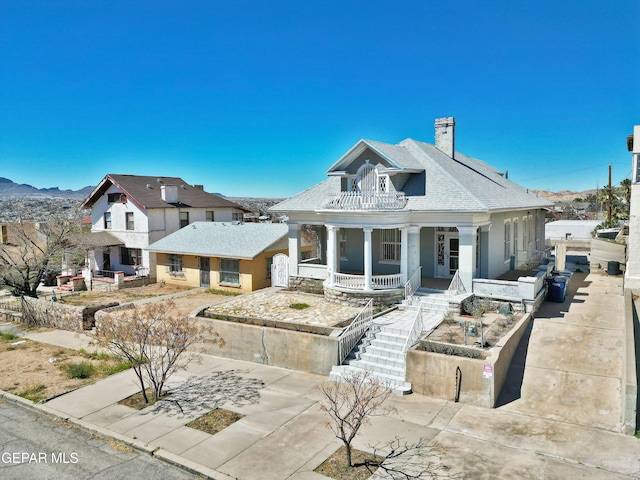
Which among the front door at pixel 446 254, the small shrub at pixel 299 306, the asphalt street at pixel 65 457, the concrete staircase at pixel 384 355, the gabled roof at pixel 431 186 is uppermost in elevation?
the gabled roof at pixel 431 186

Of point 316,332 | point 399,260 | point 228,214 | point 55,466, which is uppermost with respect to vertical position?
point 228,214

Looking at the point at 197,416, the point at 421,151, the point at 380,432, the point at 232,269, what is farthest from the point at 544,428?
the point at 232,269

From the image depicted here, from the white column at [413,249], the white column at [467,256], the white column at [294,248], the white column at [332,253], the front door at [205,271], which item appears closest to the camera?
the white column at [467,256]

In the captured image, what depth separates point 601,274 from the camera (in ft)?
90.4

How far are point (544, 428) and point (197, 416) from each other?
25.8 ft

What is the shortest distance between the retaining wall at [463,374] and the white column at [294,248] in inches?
423

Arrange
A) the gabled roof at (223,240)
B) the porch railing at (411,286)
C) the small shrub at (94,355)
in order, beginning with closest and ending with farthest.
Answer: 1. the small shrub at (94,355)
2. the porch railing at (411,286)
3. the gabled roof at (223,240)

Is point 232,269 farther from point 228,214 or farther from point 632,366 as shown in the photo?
point 632,366

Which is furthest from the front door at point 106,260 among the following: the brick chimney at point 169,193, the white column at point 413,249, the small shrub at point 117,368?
the white column at point 413,249

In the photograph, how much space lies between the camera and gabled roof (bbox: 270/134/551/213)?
733 inches

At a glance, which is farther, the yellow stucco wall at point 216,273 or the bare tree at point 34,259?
the yellow stucco wall at point 216,273

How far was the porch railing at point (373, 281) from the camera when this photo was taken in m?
18.7

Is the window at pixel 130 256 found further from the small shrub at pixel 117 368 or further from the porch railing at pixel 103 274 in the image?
the small shrub at pixel 117 368

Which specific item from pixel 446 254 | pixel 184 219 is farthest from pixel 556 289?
pixel 184 219
